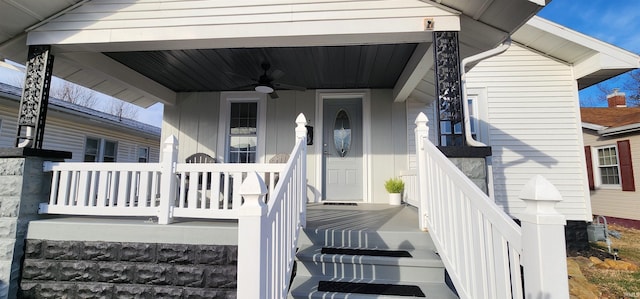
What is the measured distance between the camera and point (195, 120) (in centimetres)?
568

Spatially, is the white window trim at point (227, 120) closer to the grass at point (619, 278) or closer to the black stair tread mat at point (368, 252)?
the black stair tread mat at point (368, 252)

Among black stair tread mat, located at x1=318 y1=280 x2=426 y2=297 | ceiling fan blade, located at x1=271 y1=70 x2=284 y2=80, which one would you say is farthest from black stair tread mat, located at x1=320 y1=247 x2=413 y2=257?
ceiling fan blade, located at x1=271 y1=70 x2=284 y2=80

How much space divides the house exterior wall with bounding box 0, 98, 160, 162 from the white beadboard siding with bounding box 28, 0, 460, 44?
17.8 feet

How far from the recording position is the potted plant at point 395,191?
492 centimetres

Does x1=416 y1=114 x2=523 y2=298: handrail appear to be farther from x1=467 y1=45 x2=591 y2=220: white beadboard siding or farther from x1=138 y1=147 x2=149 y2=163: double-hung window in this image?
x1=138 y1=147 x2=149 y2=163: double-hung window

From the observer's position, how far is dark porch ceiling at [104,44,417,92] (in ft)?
12.9

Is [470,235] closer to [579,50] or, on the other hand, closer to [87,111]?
[579,50]

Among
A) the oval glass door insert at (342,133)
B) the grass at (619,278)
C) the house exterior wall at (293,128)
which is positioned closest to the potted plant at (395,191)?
the house exterior wall at (293,128)

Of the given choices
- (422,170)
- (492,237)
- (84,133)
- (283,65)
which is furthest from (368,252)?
(84,133)

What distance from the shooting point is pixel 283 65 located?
4438 mm

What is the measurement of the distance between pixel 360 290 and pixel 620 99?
1484cm

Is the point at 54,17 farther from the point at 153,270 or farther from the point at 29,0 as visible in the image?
the point at 153,270

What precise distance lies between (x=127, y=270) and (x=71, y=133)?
26.2 ft

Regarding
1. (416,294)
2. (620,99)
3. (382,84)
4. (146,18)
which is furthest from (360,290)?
(620,99)
